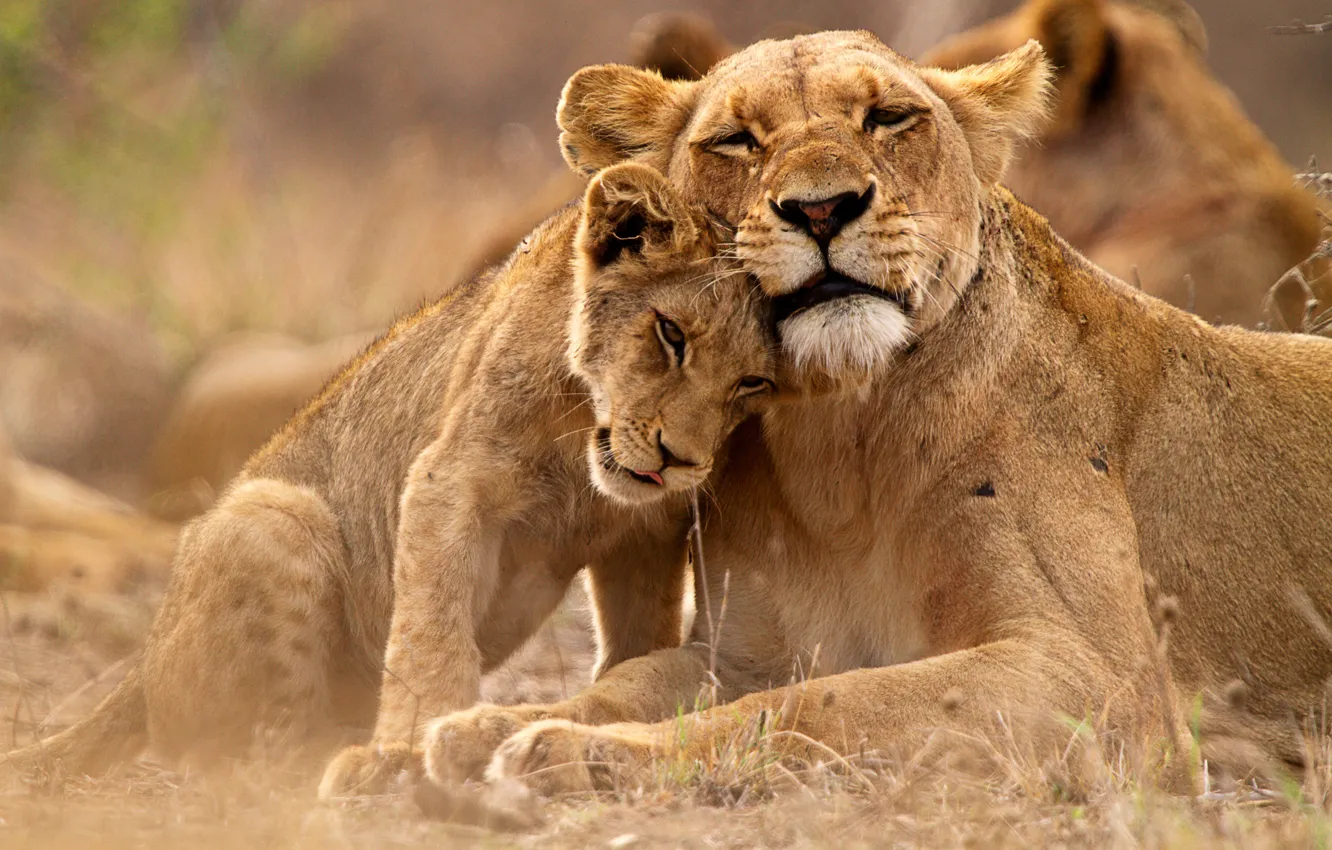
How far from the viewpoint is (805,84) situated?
4223 mm

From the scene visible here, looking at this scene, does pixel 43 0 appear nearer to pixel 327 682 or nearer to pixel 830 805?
pixel 327 682

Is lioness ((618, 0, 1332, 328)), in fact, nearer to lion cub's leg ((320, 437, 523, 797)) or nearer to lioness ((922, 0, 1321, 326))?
lioness ((922, 0, 1321, 326))

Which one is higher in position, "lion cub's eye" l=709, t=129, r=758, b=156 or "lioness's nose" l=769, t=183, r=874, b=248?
"lion cub's eye" l=709, t=129, r=758, b=156

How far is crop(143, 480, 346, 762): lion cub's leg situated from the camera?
4.90 metres

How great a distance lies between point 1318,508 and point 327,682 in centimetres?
285

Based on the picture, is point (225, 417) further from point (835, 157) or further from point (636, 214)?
point (835, 157)

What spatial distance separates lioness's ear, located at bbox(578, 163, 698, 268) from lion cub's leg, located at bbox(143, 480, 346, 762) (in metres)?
1.51

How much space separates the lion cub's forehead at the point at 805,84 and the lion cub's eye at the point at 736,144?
0.04 m

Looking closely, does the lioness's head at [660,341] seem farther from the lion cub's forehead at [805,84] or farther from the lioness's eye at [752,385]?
the lion cub's forehead at [805,84]

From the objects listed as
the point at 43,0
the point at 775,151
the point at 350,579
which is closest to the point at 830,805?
the point at 775,151

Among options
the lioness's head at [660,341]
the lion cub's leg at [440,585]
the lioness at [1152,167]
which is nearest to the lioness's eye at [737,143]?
the lioness's head at [660,341]

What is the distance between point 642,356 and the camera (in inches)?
161

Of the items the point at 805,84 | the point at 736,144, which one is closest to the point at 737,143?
the point at 736,144

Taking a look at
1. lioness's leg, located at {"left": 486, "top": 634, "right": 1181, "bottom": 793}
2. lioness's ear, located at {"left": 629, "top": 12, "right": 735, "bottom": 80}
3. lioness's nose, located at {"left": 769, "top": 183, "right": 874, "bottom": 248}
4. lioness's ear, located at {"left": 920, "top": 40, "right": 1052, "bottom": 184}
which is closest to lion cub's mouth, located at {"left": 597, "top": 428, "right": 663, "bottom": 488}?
lioness's leg, located at {"left": 486, "top": 634, "right": 1181, "bottom": 793}
